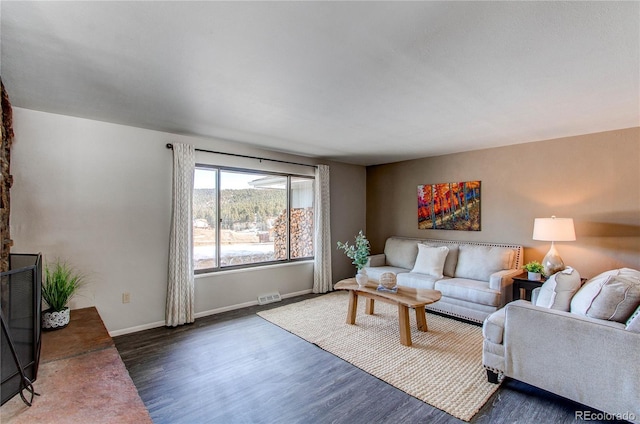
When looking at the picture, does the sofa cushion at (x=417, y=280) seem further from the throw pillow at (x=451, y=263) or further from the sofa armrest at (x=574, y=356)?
the sofa armrest at (x=574, y=356)

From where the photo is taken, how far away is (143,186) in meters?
3.44

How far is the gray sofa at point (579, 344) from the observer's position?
1.80m

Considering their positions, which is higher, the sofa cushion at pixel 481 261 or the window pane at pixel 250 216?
the window pane at pixel 250 216

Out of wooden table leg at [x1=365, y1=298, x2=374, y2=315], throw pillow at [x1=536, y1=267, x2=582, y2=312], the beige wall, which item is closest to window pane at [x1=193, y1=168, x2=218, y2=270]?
wooden table leg at [x1=365, y1=298, x2=374, y2=315]

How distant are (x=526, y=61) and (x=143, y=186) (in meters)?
3.73

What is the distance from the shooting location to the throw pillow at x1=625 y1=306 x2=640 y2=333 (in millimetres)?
1776

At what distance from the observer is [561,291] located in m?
2.29

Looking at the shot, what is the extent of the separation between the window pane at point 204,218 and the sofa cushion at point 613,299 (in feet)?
12.5

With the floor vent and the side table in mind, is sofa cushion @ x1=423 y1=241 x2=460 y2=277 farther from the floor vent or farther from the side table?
the floor vent

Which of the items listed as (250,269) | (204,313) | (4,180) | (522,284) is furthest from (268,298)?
(522,284)

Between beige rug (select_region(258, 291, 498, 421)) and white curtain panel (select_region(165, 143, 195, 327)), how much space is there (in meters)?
1.01

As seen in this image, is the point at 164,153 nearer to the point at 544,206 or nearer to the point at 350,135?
the point at 350,135

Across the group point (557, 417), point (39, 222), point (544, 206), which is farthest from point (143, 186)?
point (544, 206)

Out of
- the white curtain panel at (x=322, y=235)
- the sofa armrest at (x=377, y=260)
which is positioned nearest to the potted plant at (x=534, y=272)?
the sofa armrest at (x=377, y=260)
